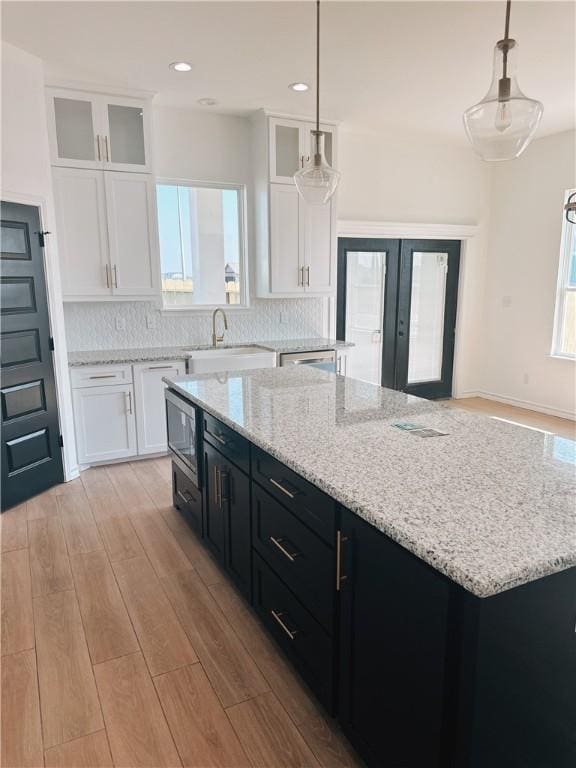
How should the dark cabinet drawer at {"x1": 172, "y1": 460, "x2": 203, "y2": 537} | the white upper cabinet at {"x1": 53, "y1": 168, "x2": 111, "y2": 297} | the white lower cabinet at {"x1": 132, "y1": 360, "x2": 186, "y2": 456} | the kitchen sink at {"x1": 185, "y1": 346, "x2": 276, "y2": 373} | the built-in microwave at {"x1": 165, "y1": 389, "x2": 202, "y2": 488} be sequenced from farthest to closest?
the kitchen sink at {"x1": 185, "y1": 346, "x2": 276, "y2": 373}, the white lower cabinet at {"x1": 132, "y1": 360, "x2": 186, "y2": 456}, the white upper cabinet at {"x1": 53, "y1": 168, "x2": 111, "y2": 297}, the dark cabinet drawer at {"x1": 172, "y1": 460, "x2": 203, "y2": 537}, the built-in microwave at {"x1": 165, "y1": 389, "x2": 202, "y2": 488}

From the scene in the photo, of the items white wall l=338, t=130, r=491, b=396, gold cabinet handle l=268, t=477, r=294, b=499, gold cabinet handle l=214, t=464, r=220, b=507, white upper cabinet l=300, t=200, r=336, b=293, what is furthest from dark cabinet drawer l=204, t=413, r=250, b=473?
white wall l=338, t=130, r=491, b=396

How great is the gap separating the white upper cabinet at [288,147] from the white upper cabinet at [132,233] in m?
1.17

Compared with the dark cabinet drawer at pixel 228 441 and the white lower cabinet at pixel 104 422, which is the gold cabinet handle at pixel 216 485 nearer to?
the dark cabinet drawer at pixel 228 441

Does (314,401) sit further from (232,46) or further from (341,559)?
(232,46)

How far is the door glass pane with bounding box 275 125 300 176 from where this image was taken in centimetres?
480

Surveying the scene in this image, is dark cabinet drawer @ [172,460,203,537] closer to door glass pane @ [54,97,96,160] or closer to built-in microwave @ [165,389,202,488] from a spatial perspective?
built-in microwave @ [165,389,202,488]

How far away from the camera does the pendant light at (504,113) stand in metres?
1.79

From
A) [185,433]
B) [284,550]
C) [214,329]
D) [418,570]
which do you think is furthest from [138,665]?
[214,329]

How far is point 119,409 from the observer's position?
4293 mm

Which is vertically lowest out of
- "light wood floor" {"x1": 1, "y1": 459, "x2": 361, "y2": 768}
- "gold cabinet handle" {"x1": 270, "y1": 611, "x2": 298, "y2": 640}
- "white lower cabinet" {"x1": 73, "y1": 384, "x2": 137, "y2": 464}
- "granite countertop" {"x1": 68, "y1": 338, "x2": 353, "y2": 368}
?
"light wood floor" {"x1": 1, "y1": 459, "x2": 361, "y2": 768}

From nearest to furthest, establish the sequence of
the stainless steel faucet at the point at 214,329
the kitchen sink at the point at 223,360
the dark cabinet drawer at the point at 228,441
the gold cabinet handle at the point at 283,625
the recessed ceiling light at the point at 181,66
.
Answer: the gold cabinet handle at the point at 283,625 → the dark cabinet drawer at the point at 228,441 → the recessed ceiling light at the point at 181,66 → the kitchen sink at the point at 223,360 → the stainless steel faucet at the point at 214,329

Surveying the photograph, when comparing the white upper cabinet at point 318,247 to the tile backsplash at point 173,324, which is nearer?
the tile backsplash at point 173,324

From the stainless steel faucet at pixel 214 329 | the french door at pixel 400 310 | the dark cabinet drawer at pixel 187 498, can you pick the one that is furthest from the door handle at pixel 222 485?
the french door at pixel 400 310

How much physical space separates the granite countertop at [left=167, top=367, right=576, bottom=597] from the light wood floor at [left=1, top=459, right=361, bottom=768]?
94 cm
